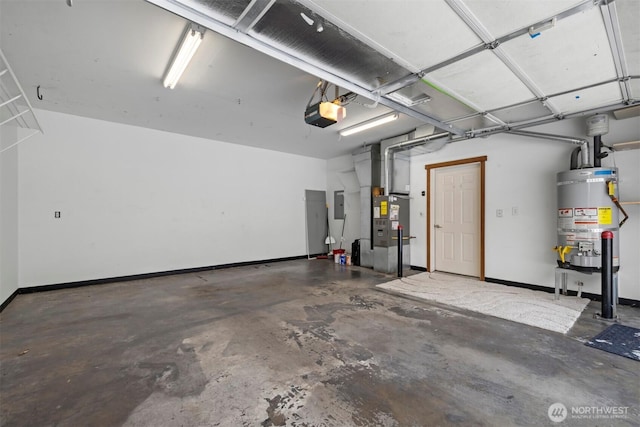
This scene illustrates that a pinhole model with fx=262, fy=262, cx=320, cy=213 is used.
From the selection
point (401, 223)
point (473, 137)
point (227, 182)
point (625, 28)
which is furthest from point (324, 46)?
point (227, 182)

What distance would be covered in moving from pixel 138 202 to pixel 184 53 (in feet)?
11.6

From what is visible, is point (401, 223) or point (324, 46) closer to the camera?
point (324, 46)

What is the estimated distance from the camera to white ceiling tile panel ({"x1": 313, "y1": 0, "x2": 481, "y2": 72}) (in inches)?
66.7

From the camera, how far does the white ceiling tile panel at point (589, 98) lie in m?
2.78

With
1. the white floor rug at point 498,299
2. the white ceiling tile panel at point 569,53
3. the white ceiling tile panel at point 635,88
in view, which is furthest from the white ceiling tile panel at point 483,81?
the white floor rug at point 498,299

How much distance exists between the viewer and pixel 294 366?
218 cm

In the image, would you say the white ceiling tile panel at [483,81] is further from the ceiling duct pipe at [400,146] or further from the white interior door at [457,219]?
the white interior door at [457,219]

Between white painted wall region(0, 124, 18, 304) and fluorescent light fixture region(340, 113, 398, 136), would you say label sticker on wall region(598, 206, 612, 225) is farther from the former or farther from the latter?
→ white painted wall region(0, 124, 18, 304)

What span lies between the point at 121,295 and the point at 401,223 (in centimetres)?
525

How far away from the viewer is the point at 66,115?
4434 mm

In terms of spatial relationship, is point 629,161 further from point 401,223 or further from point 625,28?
point 401,223

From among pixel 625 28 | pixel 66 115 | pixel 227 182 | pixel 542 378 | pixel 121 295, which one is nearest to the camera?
pixel 625 28

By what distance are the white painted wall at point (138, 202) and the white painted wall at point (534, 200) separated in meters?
4.73

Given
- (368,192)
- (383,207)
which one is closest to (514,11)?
(383,207)
